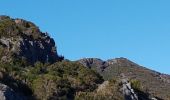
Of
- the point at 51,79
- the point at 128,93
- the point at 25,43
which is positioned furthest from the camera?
the point at 25,43

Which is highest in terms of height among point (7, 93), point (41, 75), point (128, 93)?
point (41, 75)

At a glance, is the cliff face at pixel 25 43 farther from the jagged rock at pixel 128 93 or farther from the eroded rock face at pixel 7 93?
the eroded rock face at pixel 7 93

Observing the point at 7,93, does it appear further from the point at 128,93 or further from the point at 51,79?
the point at 128,93

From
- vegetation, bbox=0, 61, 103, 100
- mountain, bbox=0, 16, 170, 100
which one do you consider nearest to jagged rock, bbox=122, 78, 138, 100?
mountain, bbox=0, 16, 170, 100

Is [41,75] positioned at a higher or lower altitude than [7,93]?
higher

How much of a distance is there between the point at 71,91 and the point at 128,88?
8513mm

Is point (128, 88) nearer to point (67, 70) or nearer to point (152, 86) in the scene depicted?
point (67, 70)

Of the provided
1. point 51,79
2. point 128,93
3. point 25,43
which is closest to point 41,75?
point 51,79

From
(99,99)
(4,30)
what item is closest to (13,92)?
(99,99)

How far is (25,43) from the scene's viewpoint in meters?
83.4

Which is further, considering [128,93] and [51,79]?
[128,93]

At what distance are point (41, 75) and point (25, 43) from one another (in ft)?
29.0

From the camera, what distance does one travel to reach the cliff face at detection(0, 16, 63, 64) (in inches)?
3206

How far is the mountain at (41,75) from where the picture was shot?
6919 cm
